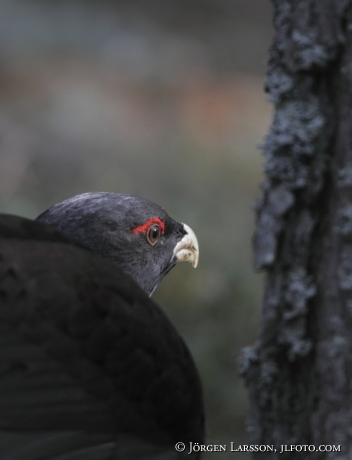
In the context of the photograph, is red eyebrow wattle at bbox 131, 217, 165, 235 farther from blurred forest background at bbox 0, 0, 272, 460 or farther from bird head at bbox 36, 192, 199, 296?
blurred forest background at bbox 0, 0, 272, 460

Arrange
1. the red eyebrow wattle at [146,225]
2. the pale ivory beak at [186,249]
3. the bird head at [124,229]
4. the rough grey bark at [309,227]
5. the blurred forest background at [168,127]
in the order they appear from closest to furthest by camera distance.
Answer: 1. the rough grey bark at [309,227]
2. the bird head at [124,229]
3. the red eyebrow wattle at [146,225]
4. the pale ivory beak at [186,249]
5. the blurred forest background at [168,127]

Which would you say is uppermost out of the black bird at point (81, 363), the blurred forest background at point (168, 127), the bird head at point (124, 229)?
the blurred forest background at point (168, 127)

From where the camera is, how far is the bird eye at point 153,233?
278 centimetres

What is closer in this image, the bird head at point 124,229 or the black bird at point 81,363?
the black bird at point 81,363

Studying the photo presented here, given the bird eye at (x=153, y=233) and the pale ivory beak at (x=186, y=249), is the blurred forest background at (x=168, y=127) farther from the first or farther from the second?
the bird eye at (x=153, y=233)

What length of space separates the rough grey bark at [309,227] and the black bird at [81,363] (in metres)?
0.30

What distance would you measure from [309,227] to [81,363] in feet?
2.16

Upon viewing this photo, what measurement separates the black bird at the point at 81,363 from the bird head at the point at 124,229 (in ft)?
2.05

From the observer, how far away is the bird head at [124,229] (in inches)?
100

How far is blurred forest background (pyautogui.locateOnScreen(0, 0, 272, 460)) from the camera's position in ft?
16.6

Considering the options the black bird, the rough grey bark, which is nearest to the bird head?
the black bird

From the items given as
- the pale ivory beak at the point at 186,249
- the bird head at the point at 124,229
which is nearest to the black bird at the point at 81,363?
the bird head at the point at 124,229

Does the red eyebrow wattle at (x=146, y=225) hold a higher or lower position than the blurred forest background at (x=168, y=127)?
lower

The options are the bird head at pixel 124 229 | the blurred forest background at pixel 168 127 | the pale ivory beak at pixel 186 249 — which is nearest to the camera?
the bird head at pixel 124 229
